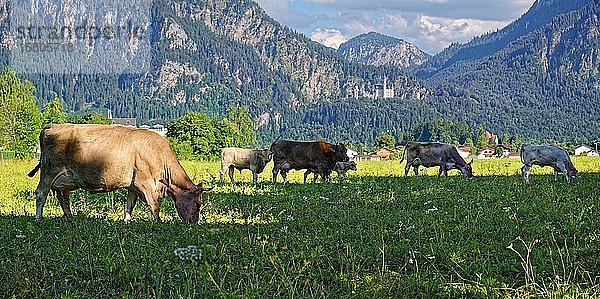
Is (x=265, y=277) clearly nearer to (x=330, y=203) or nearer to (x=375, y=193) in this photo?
(x=330, y=203)

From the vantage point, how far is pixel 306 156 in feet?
97.9

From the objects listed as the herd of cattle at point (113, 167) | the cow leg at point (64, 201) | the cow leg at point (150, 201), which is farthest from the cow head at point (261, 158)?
the cow leg at point (150, 201)

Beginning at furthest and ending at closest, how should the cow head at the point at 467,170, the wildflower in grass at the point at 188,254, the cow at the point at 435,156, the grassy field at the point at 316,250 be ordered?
the cow at the point at 435,156 < the cow head at the point at 467,170 < the wildflower in grass at the point at 188,254 < the grassy field at the point at 316,250

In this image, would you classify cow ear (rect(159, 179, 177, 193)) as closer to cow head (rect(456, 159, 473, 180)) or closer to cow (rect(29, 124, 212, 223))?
cow (rect(29, 124, 212, 223))

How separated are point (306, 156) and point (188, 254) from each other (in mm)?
20802

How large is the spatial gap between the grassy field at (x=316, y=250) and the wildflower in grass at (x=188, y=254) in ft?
0.07

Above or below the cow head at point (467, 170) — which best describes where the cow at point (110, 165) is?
above

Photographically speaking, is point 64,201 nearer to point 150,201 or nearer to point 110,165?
point 110,165

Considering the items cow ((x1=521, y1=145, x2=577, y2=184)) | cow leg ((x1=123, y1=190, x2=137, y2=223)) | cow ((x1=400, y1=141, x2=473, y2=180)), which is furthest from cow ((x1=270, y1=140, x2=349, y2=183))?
cow leg ((x1=123, y1=190, x2=137, y2=223))

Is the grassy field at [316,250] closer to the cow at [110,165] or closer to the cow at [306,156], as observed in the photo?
the cow at [110,165]

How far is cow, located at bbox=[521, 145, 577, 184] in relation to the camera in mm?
24344

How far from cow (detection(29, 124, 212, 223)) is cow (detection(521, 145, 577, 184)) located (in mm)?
14930

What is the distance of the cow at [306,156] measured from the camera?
29.6 metres

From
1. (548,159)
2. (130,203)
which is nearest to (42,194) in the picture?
(130,203)
